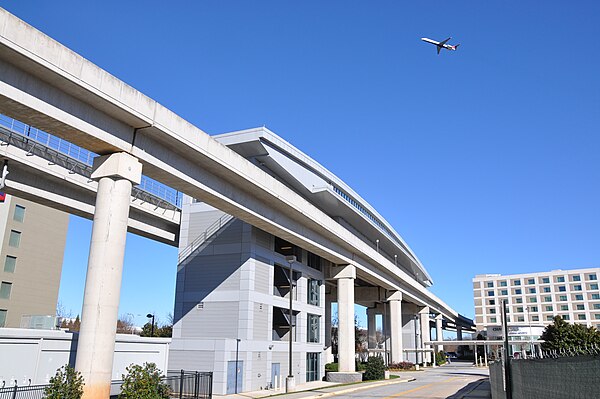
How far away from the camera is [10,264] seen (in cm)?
5316

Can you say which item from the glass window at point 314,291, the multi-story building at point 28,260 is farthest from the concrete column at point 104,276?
the multi-story building at point 28,260

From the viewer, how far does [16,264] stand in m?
53.7

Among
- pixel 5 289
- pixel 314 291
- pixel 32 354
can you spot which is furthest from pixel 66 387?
pixel 5 289

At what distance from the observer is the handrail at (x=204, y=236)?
37.3m

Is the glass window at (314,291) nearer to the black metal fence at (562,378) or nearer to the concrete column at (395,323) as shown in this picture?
the concrete column at (395,323)

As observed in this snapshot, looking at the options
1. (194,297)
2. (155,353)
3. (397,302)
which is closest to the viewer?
(155,353)

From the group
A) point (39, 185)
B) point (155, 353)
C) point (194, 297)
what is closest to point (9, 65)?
point (39, 185)

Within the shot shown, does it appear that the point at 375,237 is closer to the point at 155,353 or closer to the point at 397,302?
the point at 397,302

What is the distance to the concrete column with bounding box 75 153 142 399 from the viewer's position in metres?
17.2

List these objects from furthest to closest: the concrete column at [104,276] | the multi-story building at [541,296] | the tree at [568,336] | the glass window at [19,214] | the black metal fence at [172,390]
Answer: the multi-story building at [541,296] < the glass window at [19,214] < the tree at [568,336] < the concrete column at [104,276] < the black metal fence at [172,390]

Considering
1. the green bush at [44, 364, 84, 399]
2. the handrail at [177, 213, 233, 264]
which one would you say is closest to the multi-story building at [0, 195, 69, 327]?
the handrail at [177, 213, 233, 264]

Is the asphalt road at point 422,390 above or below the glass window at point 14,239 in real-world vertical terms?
below

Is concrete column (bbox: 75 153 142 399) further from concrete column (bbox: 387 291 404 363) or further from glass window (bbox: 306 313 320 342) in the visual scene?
concrete column (bbox: 387 291 404 363)

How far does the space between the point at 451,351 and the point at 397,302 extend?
118 m
